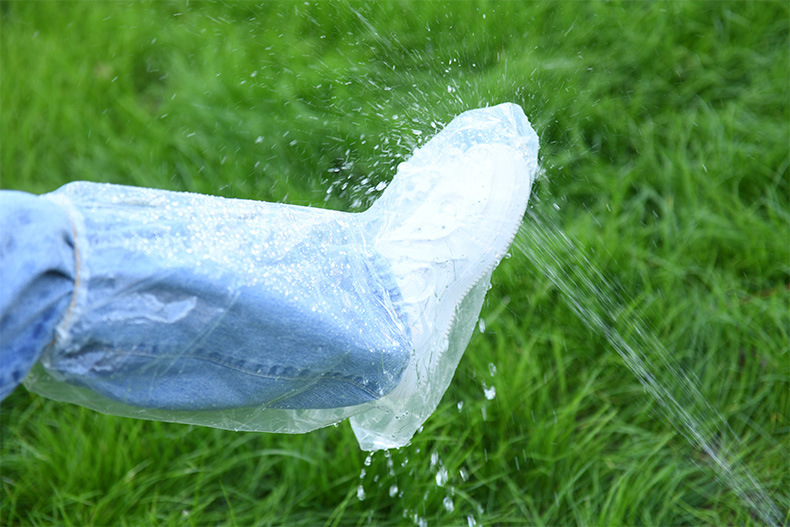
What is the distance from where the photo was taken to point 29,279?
99 centimetres

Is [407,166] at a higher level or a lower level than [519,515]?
higher

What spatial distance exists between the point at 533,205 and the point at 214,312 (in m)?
1.14

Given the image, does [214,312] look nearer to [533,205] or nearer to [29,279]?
[29,279]

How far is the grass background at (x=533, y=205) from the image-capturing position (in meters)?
1.70

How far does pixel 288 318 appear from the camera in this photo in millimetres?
1184

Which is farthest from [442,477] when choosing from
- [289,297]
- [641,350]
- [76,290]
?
[76,290]

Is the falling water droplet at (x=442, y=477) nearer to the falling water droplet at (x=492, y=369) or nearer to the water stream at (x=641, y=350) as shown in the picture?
the falling water droplet at (x=492, y=369)

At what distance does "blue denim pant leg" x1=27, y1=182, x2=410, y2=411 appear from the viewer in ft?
3.55

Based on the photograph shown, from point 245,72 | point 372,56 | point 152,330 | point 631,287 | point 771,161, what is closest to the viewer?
point 152,330

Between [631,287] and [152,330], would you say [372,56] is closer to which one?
[631,287]

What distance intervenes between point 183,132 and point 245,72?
1.01ft

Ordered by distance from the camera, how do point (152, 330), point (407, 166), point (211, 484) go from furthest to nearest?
point (211, 484)
point (407, 166)
point (152, 330)

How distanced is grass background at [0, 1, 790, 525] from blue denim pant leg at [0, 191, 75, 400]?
0.76 m

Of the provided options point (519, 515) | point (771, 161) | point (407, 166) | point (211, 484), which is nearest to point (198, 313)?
point (407, 166)
